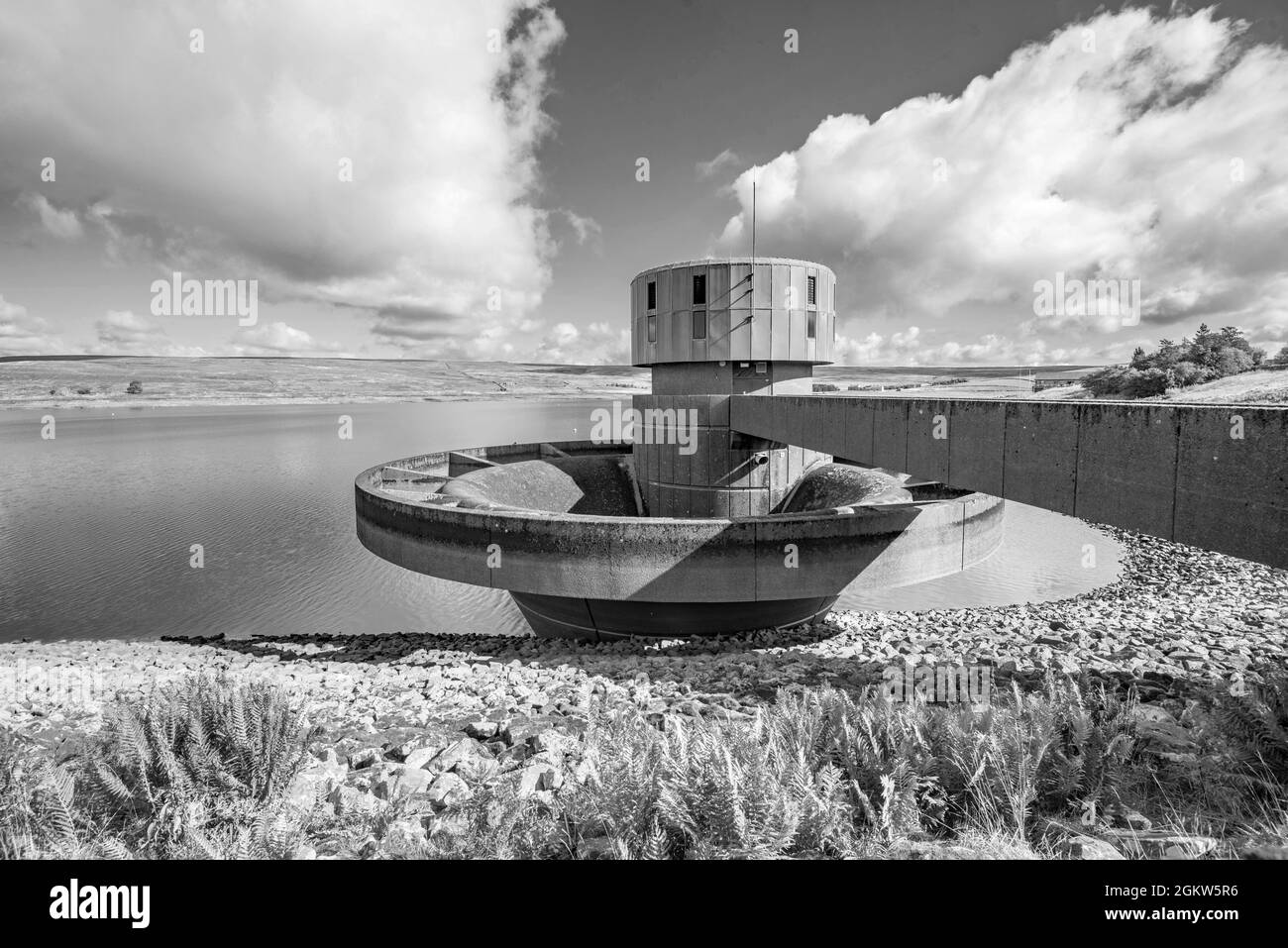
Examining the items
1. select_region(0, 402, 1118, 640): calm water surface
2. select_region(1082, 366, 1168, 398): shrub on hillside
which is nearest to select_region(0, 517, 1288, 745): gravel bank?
select_region(0, 402, 1118, 640): calm water surface

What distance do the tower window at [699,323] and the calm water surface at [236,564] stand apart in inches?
317

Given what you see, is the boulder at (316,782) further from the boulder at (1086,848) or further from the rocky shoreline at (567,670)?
the boulder at (1086,848)

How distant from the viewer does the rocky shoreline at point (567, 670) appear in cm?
461

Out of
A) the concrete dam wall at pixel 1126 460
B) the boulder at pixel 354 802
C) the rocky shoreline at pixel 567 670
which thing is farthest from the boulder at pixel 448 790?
the concrete dam wall at pixel 1126 460

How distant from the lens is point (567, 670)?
28.9 ft

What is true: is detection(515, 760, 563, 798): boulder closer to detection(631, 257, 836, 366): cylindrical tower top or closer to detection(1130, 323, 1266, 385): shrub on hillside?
detection(631, 257, 836, 366): cylindrical tower top

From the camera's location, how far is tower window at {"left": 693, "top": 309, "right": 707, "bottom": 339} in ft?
44.9

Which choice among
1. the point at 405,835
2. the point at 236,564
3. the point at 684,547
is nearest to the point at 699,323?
the point at 684,547

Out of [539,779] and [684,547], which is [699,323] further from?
[539,779]

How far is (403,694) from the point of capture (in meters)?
7.54

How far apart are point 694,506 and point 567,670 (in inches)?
247

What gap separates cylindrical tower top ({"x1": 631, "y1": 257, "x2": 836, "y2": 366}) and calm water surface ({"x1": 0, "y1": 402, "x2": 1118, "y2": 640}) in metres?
7.16
